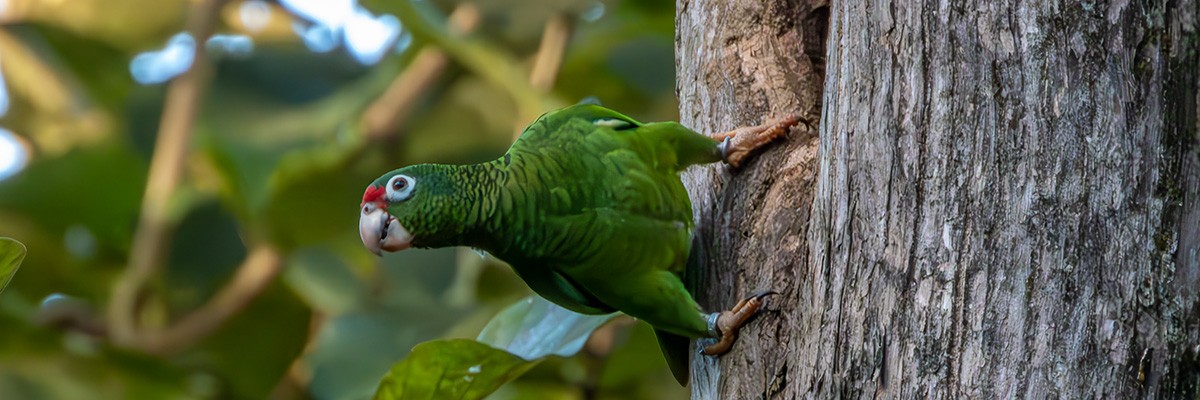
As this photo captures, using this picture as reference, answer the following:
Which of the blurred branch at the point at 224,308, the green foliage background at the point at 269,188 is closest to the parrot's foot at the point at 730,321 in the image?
the green foliage background at the point at 269,188

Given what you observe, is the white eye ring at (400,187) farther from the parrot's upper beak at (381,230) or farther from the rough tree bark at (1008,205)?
the rough tree bark at (1008,205)

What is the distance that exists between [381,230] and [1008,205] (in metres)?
0.99

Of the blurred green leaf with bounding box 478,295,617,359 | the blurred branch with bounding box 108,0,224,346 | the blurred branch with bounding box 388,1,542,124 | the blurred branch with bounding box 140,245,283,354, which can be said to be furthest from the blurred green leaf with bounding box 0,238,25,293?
the blurred branch with bounding box 140,245,283,354

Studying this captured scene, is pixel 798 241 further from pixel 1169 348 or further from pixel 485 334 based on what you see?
pixel 485 334

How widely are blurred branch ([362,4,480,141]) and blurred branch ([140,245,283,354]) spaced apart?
1.86 ft

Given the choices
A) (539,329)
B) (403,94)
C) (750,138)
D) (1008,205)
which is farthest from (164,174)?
(1008,205)

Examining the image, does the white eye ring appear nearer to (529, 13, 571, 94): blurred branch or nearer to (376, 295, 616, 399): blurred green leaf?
(376, 295, 616, 399): blurred green leaf

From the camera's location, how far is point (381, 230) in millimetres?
1766

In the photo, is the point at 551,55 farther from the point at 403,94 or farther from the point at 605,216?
the point at 605,216

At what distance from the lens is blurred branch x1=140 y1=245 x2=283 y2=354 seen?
361 cm

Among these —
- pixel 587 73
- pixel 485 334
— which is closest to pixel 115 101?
pixel 587 73

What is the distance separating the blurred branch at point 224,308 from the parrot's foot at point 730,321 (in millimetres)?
2382

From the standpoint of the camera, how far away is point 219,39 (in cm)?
388

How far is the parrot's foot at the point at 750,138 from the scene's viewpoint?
181 centimetres
